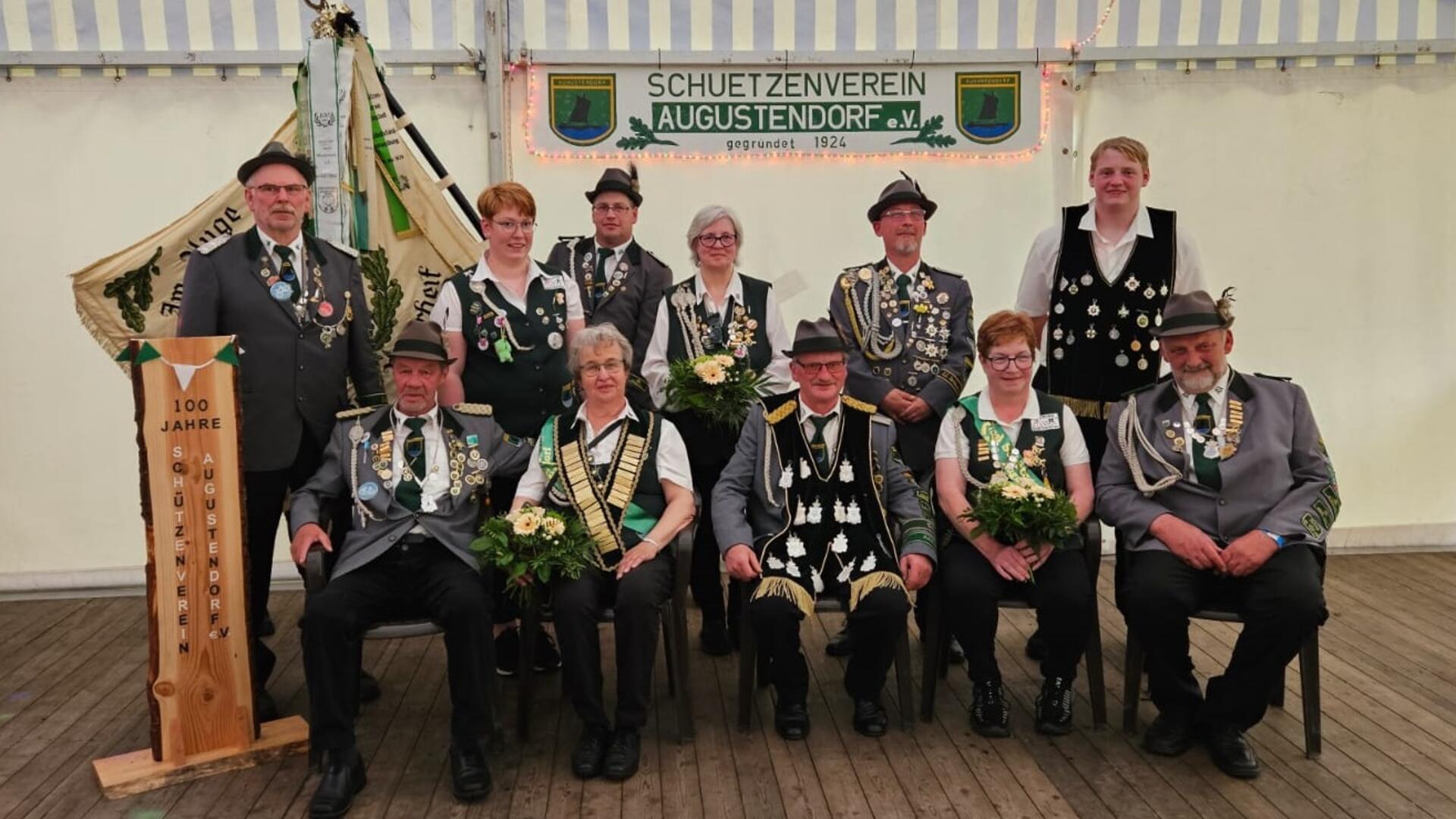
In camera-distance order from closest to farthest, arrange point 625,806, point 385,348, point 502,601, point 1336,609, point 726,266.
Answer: point 625,806 < point 502,601 < point 726,266 < point 385,348 < point 1336,609

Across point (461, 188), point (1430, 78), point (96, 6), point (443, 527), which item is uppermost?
point (96, 6)

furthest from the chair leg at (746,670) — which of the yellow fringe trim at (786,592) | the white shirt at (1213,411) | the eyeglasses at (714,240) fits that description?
the white shirt at (1213,411)

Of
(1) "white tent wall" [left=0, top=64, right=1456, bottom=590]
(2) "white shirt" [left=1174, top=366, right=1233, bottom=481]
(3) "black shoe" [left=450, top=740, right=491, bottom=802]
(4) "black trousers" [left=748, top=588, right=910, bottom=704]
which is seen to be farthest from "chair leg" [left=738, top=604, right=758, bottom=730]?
(1) "white tent wall" [left=0, top=64, right=1456, bottom=590]

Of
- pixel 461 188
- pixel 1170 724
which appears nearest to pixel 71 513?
pixel 461 188

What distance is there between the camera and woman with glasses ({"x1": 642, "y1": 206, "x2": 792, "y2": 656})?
12.4 ft

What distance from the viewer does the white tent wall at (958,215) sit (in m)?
4.80

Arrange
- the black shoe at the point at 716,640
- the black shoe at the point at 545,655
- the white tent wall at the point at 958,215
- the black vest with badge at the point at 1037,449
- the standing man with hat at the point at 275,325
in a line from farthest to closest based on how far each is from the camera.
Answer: the white tent wall at the point at 958,215 → the black shoe at the point at 716,640 → the black shoe at the point at 545,655 → the black vest with badge at the point at 1037,449 → the standing man with hat at the point at 275,325

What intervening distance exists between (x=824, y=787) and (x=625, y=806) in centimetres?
57

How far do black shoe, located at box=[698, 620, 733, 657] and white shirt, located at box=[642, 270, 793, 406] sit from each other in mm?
969

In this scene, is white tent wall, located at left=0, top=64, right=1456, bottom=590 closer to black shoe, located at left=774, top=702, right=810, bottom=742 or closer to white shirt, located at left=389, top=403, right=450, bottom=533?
white shirt, located at left=389, top=403, right=450, bottom=533

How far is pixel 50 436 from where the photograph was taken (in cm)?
493

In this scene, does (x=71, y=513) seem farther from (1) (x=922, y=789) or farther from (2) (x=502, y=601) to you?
(1) (x=922, y=789)

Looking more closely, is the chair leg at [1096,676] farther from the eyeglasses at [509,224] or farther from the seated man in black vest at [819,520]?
the eyeglasses at [509,224]

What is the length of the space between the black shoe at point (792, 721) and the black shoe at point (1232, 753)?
47.9 inches
